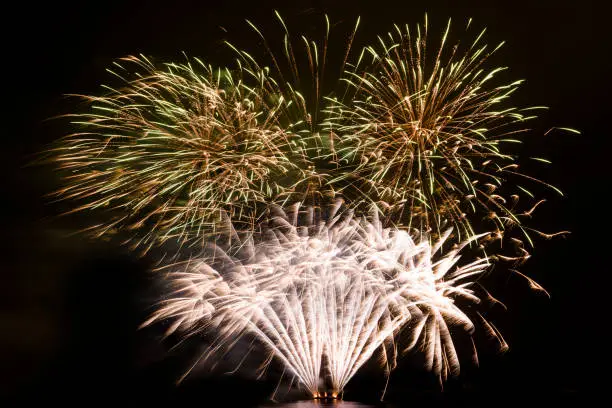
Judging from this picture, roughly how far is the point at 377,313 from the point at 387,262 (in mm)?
1928

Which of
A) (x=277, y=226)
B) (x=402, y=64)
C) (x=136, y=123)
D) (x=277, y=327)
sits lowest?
(x=277, y=327)

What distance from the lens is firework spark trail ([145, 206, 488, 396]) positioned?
44.5ft

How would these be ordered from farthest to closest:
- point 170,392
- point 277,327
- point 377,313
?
point 170,392
point 277,327
point 377,313

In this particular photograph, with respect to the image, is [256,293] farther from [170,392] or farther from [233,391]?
[233,391]

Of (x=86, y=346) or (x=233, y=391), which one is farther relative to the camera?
(x=233, y=391)

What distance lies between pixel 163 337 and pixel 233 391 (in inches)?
301

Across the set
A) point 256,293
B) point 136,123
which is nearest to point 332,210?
point 256,293

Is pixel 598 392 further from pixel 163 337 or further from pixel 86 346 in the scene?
pixel 86 346

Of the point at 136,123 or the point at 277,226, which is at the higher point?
the point at 136,123

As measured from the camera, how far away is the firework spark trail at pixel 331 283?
1358 cm

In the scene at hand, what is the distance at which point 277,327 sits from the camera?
1578 cm

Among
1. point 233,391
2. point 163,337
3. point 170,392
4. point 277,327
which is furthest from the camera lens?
point 233,391

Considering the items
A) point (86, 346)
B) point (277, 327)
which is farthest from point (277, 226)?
point (86, 346)

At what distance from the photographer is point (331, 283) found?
48.9 feet
